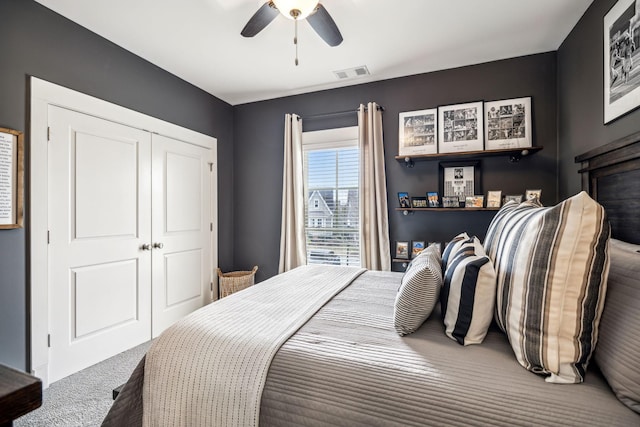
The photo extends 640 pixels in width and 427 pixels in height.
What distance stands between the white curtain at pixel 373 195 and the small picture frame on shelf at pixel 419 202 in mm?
291

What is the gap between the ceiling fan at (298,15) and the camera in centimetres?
175

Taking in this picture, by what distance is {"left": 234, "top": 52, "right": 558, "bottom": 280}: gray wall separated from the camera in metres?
2.79

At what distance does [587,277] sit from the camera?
926 mm

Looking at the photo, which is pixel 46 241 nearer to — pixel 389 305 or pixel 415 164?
pixel 389 305

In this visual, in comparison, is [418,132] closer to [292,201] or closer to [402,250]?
[402,250]

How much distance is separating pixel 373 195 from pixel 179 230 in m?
2.08

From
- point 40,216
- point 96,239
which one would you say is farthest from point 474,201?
point 40,216

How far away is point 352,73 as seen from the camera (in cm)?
318

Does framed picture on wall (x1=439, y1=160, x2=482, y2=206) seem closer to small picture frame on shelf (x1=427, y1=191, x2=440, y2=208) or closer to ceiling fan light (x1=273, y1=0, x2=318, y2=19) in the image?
small picture frame on shelf (x1=427, y1=191, x2=440, y2=208)

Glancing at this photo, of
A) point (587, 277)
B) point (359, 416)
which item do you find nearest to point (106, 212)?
point (359, 416)

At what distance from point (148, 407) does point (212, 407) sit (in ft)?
1.03

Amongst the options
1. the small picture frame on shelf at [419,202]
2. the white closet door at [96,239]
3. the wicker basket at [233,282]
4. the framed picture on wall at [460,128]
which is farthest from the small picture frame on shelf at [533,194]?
the white closet door at [96,239]

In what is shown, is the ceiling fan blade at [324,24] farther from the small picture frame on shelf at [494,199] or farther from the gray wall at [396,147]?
the small picture frame on shelf at [494,199]

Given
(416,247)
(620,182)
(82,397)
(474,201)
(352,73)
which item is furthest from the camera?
(352,73)
